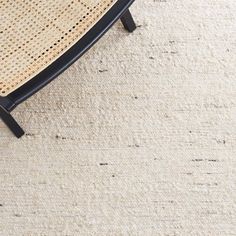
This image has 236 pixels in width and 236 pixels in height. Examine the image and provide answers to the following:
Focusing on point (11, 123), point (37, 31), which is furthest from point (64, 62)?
point (11, 123)

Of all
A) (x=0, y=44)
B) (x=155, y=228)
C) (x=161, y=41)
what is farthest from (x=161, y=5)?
(x=155, y=228)

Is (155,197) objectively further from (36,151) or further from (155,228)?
(36,151)

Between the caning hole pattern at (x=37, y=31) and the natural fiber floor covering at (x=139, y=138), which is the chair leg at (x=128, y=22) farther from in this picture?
the caning hole pattern at (x=37, y=31)

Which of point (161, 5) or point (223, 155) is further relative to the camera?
point (161, 5)

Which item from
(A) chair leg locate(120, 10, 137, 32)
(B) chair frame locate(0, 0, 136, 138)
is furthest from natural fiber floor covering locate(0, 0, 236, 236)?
(B) chair frame locate(0, 0, 136, 138)

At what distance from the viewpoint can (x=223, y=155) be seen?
127 cm

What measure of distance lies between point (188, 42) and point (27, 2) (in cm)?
54

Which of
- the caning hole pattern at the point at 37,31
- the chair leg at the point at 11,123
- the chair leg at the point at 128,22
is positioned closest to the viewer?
the caning hole pattern at the point at 37,31

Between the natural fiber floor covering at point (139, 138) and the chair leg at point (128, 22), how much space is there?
3 cm

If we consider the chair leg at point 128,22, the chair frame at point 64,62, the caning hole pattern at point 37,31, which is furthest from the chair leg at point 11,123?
the chair leg at point 128,22

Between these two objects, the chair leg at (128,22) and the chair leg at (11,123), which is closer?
the chair leg at (11,123)

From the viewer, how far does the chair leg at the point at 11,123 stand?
1.16 meters

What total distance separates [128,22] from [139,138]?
14.4 inches

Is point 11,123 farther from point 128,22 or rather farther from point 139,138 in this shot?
point 128,22
